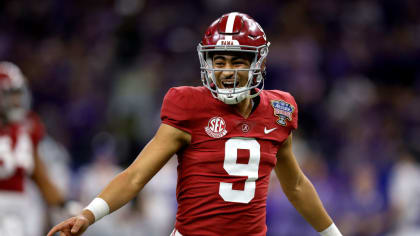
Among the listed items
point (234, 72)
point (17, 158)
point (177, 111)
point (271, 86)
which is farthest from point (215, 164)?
point (271, 86)

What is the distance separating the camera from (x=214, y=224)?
122 inches

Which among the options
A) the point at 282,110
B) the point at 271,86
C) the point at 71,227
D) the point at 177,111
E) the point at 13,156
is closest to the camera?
the point at 71,227

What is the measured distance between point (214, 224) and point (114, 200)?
454mm

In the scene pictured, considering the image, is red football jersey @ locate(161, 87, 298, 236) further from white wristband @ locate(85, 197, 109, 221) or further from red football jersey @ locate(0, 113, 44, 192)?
red football jersey @ locate(0, 113, 44, 192)

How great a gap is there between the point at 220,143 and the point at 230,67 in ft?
1.10

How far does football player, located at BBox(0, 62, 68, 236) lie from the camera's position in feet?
16.0

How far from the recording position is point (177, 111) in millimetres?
3035

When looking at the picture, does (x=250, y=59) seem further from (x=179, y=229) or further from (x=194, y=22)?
(x=194, y=22)

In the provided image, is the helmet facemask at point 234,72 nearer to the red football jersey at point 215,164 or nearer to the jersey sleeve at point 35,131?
the red football jersey at point 215,164

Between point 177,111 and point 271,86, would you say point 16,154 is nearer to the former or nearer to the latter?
point 177,111

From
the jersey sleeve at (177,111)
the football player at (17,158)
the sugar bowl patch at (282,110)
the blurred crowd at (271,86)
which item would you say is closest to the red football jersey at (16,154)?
the football player at (17,158)

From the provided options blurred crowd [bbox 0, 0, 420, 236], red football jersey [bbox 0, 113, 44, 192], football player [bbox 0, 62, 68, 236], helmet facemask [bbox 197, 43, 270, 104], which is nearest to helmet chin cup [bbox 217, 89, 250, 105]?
helmet facemask [bbox 197, 43, 270, 104]

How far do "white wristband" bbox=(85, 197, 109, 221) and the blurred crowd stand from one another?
13.1ft

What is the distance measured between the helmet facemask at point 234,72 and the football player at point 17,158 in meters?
2.10
